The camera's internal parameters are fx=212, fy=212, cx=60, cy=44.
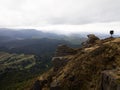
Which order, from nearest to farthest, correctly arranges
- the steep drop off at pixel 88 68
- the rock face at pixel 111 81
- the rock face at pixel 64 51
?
the rock face at pixel 111 81 < the steep drop off at pixel 88 68 < the rock face at pixel 64 51

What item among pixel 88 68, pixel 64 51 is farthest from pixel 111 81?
pixel 64 51

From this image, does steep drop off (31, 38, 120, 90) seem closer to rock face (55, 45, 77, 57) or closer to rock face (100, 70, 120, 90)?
rock face (100, 70, 120, 90)

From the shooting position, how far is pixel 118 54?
259ft

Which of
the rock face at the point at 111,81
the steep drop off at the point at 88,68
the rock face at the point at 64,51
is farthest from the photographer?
the rock face at the point at 64,51

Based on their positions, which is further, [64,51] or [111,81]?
[64,51]

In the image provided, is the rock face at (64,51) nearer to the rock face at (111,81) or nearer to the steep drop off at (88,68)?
the steep drop off at (88,68)

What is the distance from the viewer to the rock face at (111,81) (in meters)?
50.8

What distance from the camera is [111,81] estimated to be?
53.2m

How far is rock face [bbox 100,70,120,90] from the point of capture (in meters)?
50.8

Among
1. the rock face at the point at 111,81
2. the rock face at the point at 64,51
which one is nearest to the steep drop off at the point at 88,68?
the rock face at the point at 111,81

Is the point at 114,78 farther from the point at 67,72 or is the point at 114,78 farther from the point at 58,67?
the point at 58,67

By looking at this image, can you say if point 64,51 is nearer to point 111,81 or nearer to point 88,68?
point 88,68

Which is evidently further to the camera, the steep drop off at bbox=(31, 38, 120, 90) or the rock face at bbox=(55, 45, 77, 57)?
the rock face at bbox=(55, 45, 77, 57)

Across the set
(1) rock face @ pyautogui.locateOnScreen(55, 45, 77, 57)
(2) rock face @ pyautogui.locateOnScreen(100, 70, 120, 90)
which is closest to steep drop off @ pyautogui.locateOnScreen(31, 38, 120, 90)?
(2) rock face @ pyautogui.locateOnScreen(100, 70, 120, 90)
